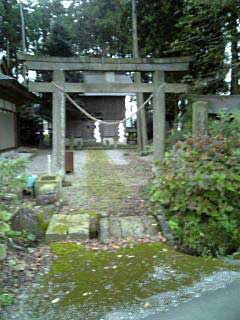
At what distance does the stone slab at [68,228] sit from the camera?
4191 millimetres

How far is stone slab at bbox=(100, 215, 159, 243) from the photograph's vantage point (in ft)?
14.3

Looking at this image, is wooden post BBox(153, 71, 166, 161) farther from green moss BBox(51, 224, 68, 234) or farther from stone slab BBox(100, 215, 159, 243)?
green moss BBox(51, 224, 68, 234)

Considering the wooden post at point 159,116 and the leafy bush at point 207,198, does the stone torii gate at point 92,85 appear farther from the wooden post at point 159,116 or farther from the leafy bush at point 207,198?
the leafy bush at point 207,198

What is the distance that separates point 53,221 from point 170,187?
1.52 m

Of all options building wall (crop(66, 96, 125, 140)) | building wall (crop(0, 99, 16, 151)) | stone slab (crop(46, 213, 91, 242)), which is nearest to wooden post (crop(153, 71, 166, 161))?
stone slab (crop(46, 213, 91, 242))

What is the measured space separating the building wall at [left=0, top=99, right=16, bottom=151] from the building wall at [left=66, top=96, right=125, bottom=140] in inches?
221

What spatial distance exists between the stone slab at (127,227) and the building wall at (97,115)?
18597 mm

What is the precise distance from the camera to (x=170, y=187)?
445 centimetres

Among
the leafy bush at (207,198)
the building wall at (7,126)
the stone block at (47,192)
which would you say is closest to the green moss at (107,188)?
the stone block at (47,192)

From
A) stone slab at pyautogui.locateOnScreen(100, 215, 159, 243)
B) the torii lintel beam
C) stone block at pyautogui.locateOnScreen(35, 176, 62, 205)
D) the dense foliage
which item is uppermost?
the torii lintel beam

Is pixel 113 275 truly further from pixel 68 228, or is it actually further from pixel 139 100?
pixel 139 100

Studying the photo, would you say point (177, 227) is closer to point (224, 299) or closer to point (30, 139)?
point (224, 299)

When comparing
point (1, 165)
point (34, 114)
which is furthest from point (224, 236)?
point (34, 114)

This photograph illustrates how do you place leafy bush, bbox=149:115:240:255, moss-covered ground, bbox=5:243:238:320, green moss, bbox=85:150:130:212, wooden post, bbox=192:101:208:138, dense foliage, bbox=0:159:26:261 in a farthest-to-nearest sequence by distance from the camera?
green moss, bbox=85:150:130:212
wooden post, bbox=192:101:208:138
leafy bush, bbox=149:115:240:255
dense foliage, bbox=0:159:26:261
moss-covered ground, bbox=5:243:238:320
